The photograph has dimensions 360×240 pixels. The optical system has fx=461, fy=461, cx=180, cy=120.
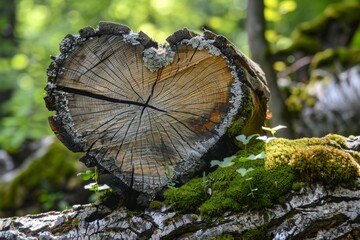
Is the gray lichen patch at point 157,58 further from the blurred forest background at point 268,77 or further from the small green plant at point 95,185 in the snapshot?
the small green plant at point 95,185

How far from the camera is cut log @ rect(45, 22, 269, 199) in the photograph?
2.56 metres

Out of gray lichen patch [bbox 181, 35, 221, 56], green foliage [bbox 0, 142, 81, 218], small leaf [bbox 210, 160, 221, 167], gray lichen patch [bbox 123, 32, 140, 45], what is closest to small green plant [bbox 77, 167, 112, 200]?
small leaf [bbox 210, 160, 221, 167]

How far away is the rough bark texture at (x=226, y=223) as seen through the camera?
2.27 meters

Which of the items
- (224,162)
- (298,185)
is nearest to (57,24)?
(224,162)

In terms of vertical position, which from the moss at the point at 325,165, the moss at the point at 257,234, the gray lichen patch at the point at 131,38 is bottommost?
the moss at the point at 257,234

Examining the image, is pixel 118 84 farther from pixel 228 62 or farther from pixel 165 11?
pixel 165 11

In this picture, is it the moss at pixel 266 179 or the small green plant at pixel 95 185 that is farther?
the small green plant at pixel 95 185

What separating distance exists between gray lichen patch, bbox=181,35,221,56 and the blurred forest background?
560mm

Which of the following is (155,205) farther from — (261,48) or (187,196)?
(261,48)

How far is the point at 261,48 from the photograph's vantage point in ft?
19.9

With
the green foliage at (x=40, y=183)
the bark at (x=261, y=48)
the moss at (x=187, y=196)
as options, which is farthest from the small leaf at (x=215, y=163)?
the green foliage at (x=40, y=183)

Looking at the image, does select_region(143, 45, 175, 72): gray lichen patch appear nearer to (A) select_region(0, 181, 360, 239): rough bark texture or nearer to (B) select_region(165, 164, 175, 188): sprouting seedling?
(B) select_region(165, 164, 175, 188): sprouting seedling

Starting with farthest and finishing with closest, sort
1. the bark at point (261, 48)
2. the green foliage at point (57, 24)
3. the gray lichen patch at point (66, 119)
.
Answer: the green foliage at point (57, 24) → the bark at point (261, 48) → the gray lichen patch at point (66, 119)

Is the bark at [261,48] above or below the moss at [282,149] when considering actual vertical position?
above
